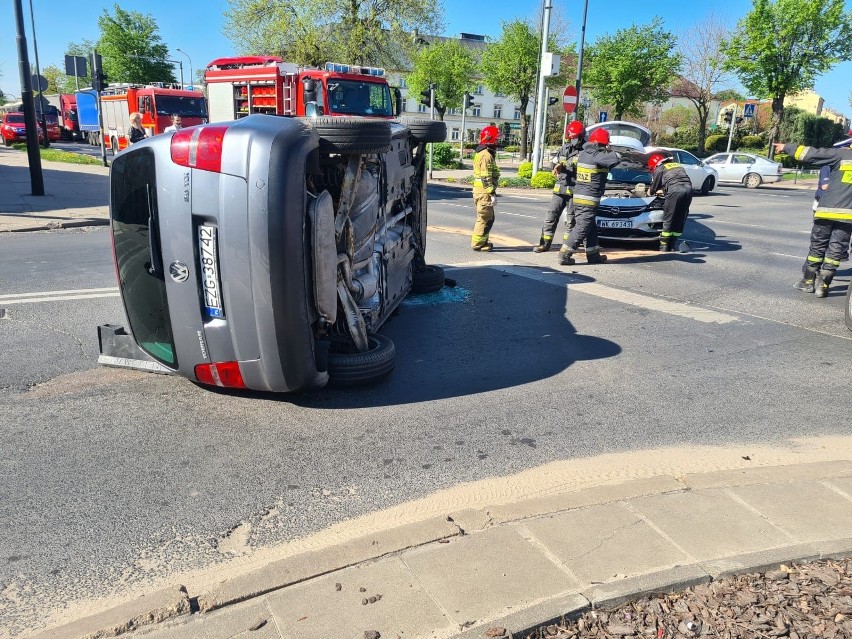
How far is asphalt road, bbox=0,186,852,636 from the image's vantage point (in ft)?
10.3

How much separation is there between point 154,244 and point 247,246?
655 millimetres

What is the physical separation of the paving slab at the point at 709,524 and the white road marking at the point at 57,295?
6117mm

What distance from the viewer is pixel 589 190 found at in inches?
368

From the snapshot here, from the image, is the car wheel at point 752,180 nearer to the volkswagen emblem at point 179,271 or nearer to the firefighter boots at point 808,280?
the firefighter boots at point 808,280

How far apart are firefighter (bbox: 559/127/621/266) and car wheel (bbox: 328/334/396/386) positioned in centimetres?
546

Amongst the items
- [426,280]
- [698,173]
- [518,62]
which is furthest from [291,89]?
[518,62]

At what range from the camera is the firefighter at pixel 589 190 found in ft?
30.3

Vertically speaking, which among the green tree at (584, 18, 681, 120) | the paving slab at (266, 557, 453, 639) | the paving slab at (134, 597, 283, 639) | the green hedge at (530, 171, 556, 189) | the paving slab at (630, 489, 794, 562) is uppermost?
the green tree at (584, 18, 681, 120)

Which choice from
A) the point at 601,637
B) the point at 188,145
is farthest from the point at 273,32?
the point at 601,637

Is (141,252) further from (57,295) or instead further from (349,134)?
(57,295)

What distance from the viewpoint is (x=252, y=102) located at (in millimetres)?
18125

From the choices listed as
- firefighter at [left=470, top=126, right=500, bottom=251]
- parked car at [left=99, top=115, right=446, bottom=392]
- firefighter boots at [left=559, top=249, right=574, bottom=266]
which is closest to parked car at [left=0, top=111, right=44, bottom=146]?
firefighter at [left=470, top=126, right=500, bottom=251]

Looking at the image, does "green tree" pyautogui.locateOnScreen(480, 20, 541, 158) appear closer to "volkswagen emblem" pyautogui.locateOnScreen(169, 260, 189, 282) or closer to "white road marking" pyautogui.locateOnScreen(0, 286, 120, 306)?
"white road marking" pyautogui.locateOnScreen(0, 286, 120, 306)

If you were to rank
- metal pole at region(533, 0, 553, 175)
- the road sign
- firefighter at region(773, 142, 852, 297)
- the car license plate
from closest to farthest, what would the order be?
the car license plate
firefighter at region(773, 142, 852, 297)
the road sign
metal pole at region(533, 0, 553, 175)
